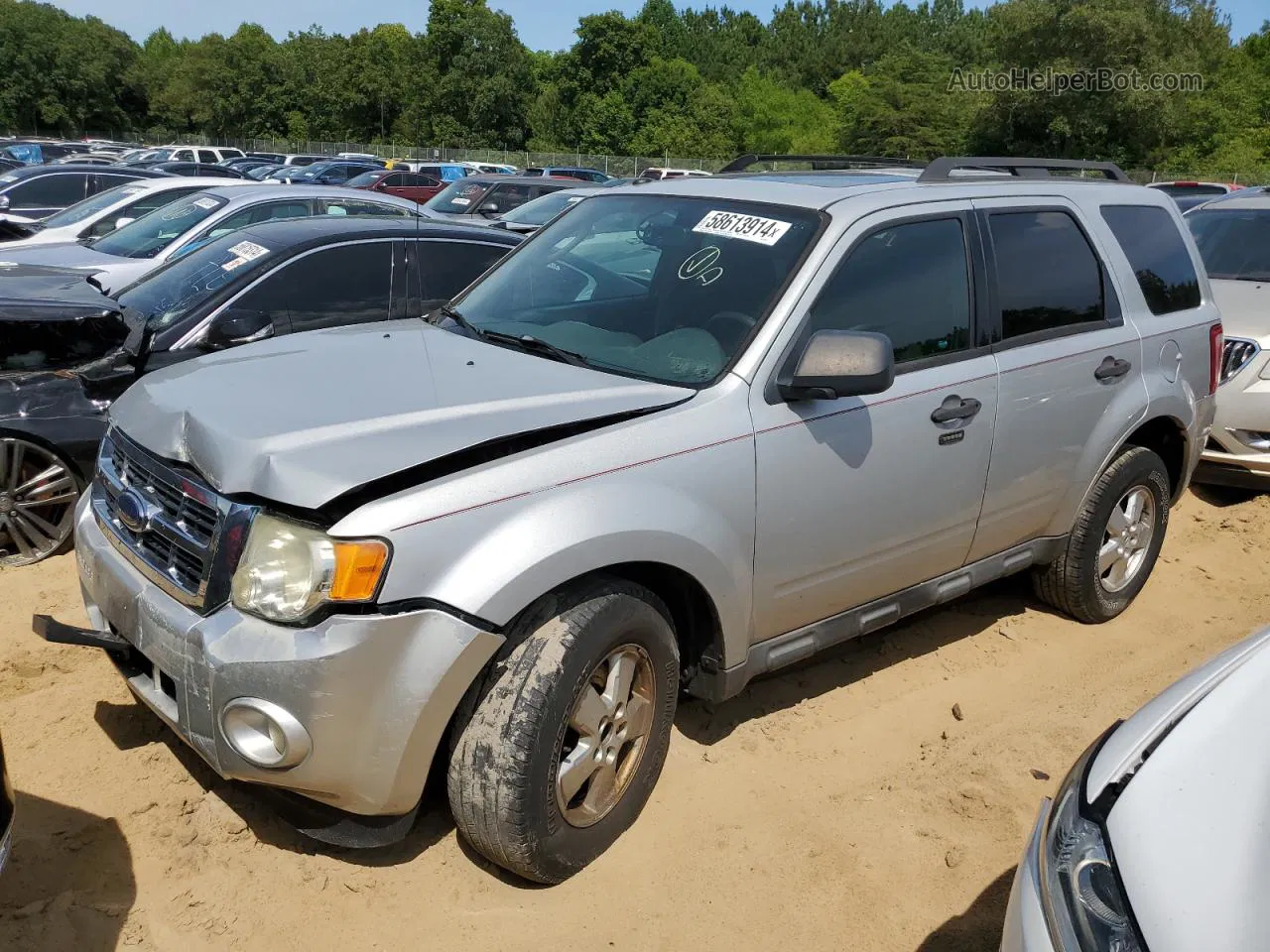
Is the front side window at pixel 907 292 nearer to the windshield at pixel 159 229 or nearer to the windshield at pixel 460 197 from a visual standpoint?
the windshield at pixel 159 229

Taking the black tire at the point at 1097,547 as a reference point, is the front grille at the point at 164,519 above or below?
above

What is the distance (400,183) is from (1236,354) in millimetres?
21598

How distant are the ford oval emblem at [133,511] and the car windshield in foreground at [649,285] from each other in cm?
128

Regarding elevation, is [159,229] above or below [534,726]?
above

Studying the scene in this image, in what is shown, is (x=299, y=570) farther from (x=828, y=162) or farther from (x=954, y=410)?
(x=828, y=162)

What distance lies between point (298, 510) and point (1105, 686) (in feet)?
11.1

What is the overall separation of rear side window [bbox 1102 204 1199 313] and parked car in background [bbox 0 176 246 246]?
8.65 metres

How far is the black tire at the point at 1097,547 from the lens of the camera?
4539 millimetres

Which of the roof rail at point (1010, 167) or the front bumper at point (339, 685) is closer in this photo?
the front bumper at point (339, 685)

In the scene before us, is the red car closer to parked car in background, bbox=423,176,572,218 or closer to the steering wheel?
parked car in background, bbox=423,176,572,218

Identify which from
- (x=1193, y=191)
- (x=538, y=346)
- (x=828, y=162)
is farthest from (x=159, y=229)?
(x=1193, y=191)

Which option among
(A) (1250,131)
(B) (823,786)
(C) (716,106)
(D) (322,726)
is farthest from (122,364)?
(C) (716,106)

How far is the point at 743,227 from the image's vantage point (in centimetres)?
364

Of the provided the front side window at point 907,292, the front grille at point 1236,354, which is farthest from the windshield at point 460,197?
the front side window at point 907,292
